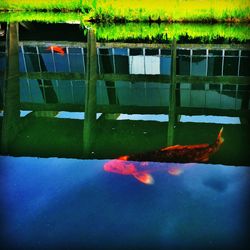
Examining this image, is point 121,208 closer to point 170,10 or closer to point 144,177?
point 144,177

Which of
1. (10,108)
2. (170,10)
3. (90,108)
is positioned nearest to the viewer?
(10,108)

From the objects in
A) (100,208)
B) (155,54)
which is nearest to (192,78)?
(155,54)

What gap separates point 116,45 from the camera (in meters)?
16.2

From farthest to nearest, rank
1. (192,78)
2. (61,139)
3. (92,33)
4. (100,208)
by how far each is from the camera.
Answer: (92,33) → (192,78) → (61,139) → (100,208)

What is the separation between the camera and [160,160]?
17.8 ft

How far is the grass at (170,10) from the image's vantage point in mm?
22422

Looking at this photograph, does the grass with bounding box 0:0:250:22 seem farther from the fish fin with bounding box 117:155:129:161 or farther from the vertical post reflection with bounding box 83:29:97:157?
the fish fin with bounding box 117:155:129:161

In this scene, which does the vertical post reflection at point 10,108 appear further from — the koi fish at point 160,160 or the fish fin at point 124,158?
the koi fish at point 160,160

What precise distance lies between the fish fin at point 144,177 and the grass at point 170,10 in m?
19.7

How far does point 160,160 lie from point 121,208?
1634 mm

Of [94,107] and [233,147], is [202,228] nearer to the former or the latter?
[233,147]

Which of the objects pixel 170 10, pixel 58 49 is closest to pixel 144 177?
pixel 58 49

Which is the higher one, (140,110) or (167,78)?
(140,110)

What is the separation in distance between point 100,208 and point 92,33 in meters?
16.7
